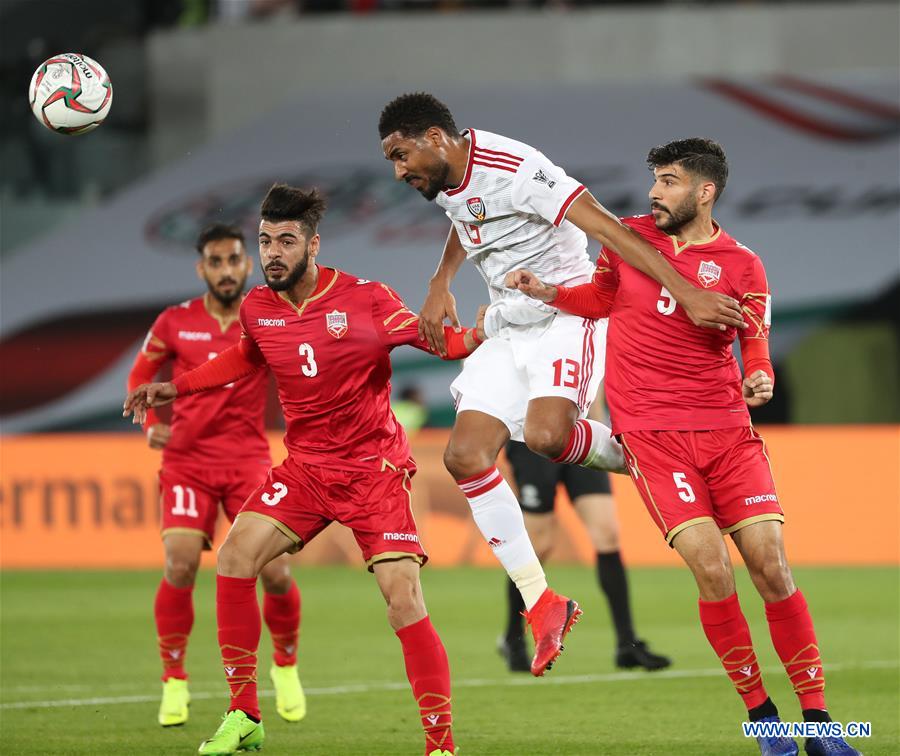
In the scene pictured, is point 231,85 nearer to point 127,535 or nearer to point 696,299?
point 127,535

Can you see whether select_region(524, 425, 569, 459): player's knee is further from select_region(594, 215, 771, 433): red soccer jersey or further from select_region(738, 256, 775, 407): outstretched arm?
select_region(738, 256, 775, 407): outstretched arm

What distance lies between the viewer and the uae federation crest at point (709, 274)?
5949 millimetres

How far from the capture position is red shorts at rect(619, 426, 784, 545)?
5.84 metres

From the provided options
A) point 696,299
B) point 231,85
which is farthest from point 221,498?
point 231,85

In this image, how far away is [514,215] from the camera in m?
6.32

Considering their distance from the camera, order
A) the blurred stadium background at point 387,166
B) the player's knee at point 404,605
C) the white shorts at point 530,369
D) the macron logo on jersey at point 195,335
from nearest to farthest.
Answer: the player's knee at point 404,605
the white shorts at point 530,369
the macron logo on jersey at point 195,335
the blurred stadium background at point 387,166

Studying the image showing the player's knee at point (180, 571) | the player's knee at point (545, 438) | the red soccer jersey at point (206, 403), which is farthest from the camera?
the red soccer jersey at point (206, 403)

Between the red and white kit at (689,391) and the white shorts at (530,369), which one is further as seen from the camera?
the white shorts at (530,369)

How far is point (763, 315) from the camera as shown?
591cm

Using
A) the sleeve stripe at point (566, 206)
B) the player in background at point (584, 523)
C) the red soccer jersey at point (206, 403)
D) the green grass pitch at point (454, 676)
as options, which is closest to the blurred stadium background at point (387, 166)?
the green grass pitch at point (454, 676)

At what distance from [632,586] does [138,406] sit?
24.2 ft

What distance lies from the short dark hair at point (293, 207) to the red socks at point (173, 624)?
2.10 metres

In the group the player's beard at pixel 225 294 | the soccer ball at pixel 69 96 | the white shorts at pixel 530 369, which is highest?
the soccer ball at pixel 69 96

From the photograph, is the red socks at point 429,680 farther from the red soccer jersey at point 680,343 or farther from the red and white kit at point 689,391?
the red soccer jersey at point 680,343
